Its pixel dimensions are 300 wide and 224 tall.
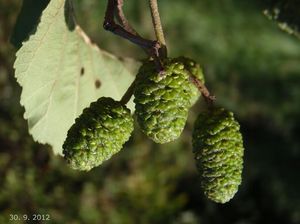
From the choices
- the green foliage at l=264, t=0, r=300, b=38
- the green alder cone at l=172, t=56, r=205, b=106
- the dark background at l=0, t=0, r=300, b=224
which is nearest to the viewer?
the green alder cone at l=172, t=56, r=205, b=106

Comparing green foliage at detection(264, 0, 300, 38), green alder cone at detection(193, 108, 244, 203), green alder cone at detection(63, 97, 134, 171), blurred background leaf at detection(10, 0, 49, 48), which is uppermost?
blurred background leaf at detection(10, 0, 49, 48)

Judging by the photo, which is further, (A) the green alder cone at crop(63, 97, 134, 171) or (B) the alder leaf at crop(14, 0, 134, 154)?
(B) the alder leaf at crop(14, 0, 134, 154)

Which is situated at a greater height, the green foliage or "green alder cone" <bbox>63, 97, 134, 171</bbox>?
the green foliage

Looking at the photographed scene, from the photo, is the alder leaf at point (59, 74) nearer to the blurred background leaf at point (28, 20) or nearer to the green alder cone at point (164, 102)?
the blurred background leaf at point (28, 20)

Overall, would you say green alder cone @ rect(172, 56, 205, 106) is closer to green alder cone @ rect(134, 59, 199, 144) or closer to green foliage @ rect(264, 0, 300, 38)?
green alder cone @ rect(134, 59, 199, 144)

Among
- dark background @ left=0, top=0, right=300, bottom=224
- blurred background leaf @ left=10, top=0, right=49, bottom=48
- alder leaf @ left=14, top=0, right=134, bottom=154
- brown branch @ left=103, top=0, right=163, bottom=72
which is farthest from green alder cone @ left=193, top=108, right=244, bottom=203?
dark background @ left=0, top=0, right=300, bottom=224

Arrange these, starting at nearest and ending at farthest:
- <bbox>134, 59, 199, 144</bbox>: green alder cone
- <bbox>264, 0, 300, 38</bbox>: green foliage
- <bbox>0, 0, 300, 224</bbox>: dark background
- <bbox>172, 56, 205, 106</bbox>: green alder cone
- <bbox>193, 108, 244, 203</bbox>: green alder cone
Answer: <bbox>134, 59, 199, 144</bbox>: green alder cone, <bbox>193, 108, 244, 203</bbox>: green alder cone, <bbox>172, 56, 205, 106</bbox>: green alder cone, <bbox>264, 0, 300, 38</bbox>: green foliage, <bbox>0, 0, 300, 224</bbox>: dark background
